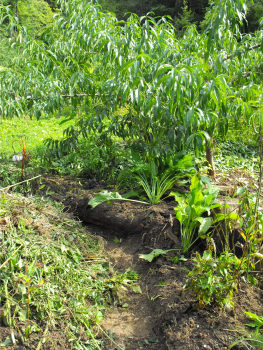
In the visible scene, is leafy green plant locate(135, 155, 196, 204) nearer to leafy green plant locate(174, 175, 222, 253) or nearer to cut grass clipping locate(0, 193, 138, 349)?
leafy green plant locate(174, 175, 222, 253)

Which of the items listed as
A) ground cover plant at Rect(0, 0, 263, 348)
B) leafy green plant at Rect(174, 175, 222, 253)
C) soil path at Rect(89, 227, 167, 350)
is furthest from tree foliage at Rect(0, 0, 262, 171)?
soil path at Rect(89, 227, 167, 350)

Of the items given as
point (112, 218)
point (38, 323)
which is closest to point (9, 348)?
point (38, 323)

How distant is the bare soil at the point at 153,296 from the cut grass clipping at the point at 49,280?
0.47 feet

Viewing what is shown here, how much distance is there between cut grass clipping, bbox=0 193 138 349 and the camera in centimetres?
207

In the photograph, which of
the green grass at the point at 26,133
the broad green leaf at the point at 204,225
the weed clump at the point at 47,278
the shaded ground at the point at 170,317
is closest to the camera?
the shaded ground at the point at 170,317

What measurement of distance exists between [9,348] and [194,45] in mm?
3489

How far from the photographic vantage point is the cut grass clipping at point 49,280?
207 centimetres

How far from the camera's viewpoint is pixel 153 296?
254cm

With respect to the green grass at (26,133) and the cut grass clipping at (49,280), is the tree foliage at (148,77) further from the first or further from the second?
the green grass at (26,133)

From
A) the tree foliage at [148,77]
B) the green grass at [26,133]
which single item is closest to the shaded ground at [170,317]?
the tree foliage at [148,77]

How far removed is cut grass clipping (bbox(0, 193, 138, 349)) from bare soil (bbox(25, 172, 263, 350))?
0.47 ft

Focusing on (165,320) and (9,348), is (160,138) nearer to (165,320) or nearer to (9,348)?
(165,320)

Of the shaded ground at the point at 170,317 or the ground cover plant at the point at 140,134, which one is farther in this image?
the ground cover plant at the point at 140,134

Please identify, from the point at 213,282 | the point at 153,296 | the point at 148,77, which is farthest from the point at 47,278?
the point at 148,77
